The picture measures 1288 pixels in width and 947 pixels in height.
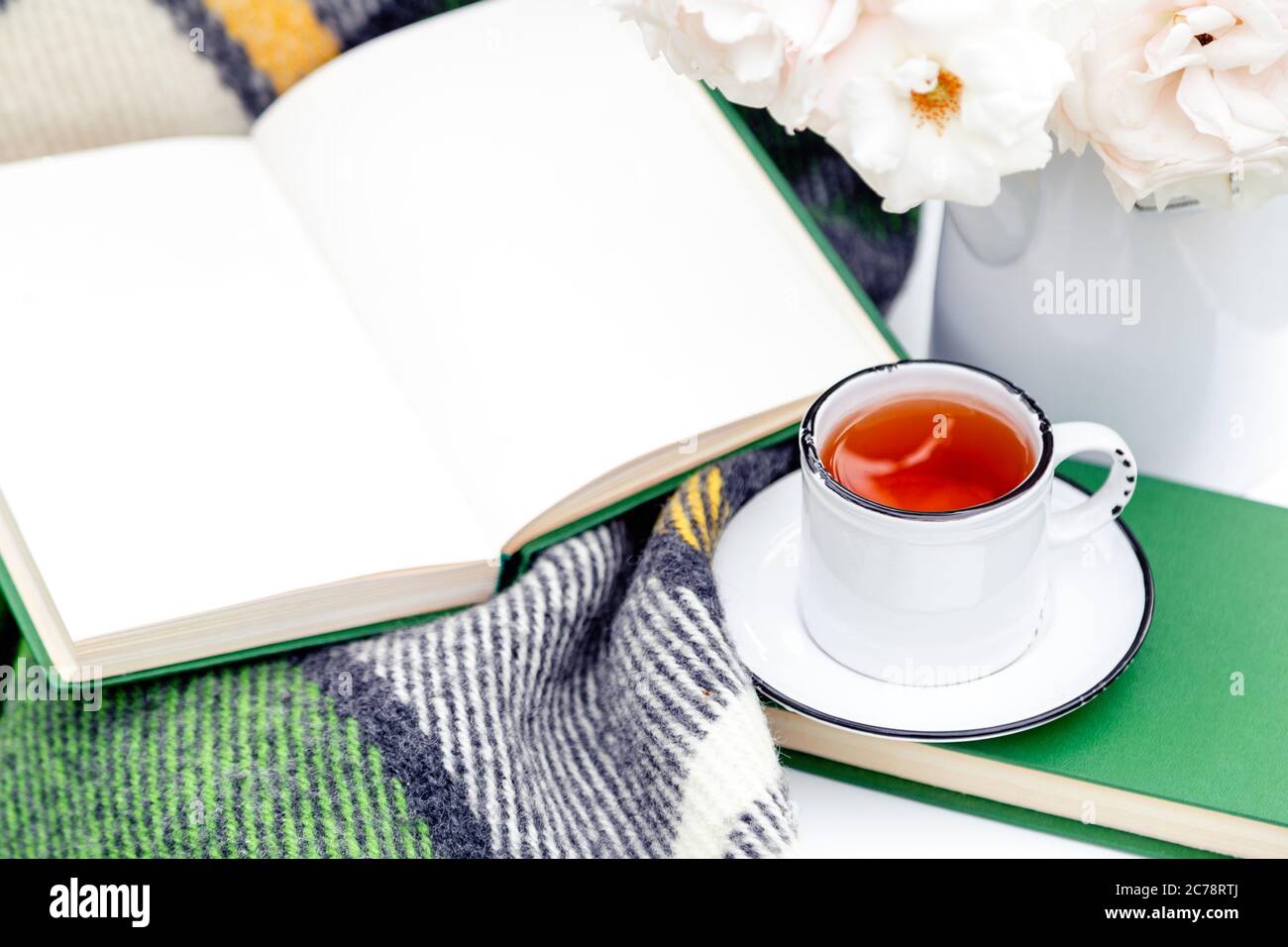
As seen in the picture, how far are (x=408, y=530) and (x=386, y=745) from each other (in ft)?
0.27

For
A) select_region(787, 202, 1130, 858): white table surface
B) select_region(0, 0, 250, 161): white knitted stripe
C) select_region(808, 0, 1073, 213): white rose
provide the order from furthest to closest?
select_region(0, 0, 250, 161): white knitted stripe
select_region(787, 202, 1130, 858): white table surface
select_region(808, 0, 1073, 213): white rose

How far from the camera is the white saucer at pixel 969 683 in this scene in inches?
17.6

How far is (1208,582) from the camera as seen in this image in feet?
Answer: 1.66

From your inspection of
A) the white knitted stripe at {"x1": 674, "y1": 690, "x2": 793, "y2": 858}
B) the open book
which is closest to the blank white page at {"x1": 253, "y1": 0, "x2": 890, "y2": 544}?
the open book

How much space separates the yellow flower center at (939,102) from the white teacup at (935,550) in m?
0.10

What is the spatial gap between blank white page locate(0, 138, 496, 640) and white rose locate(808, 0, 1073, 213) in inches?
8.6

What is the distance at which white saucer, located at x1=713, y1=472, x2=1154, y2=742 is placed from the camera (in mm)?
447

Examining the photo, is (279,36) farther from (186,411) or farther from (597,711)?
(597,711)

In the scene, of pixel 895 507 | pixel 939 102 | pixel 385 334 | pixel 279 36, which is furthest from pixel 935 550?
pixel 279 36

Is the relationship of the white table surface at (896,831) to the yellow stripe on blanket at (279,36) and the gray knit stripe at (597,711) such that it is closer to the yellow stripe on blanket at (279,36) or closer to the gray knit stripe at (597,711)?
the gray knit stripe at (597,711)

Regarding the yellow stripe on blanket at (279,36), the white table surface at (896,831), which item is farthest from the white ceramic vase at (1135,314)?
the yellow stripe on blanket at (279,36)

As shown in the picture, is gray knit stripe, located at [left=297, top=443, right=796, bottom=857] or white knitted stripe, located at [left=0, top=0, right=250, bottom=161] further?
white knitted stripe, located at [left=0, top=0, right=250, bottom=161]

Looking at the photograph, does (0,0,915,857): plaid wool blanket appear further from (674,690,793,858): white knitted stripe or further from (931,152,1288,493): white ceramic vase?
(931,152,1288,493): white ceramic vase

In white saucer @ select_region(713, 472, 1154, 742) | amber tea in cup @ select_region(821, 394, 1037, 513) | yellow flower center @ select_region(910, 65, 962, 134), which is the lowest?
white saucer @ select_region(713, 472, 1154, 742)
